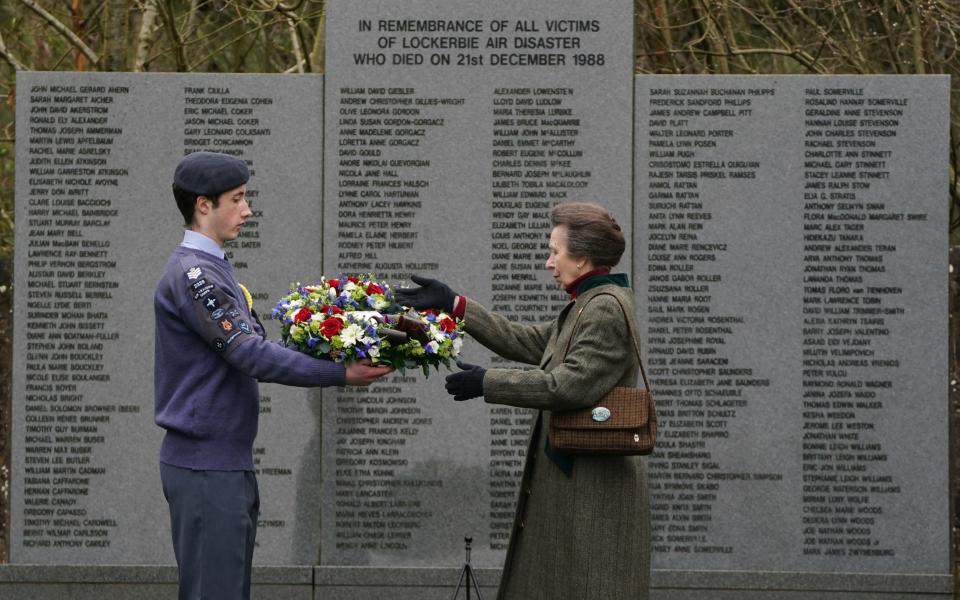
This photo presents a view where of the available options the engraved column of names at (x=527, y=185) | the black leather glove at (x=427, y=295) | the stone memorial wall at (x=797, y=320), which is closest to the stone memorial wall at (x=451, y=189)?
the engraved column of names at (x=527, y=185)

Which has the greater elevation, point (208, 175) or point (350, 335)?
point (208, 175)

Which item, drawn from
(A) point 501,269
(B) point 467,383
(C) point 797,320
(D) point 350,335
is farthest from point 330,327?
(C) point 797,320

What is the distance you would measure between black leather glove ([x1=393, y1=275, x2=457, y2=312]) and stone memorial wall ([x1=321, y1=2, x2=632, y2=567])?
1.65 meters

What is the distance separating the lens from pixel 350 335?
14.1ft

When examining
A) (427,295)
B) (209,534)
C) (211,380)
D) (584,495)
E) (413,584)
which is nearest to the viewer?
(209,534)

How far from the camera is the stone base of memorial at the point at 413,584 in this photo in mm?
6629

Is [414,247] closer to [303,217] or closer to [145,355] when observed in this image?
[303,217]

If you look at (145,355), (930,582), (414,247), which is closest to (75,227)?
(145,355)

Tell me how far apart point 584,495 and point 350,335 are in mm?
1067

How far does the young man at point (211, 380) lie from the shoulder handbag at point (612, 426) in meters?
0.75

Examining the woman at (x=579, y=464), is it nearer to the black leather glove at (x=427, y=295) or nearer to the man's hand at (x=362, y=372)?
the man's hand at (x=362, y=372)

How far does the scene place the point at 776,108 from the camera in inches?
270

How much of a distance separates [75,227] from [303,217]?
4.22 feet

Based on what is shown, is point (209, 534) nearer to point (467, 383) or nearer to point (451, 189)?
point (467, 383)
